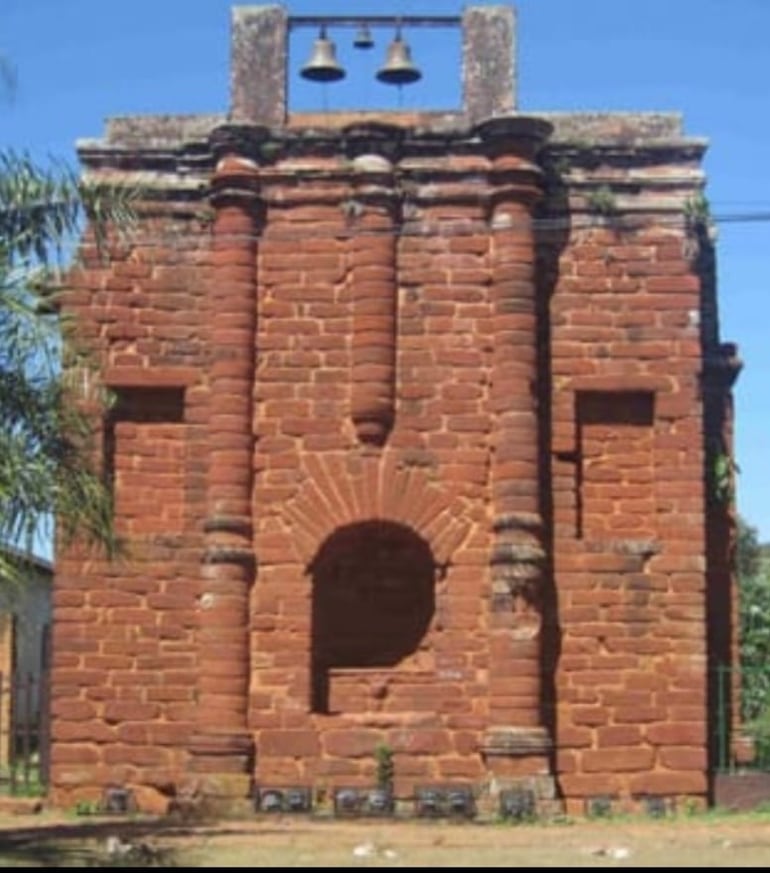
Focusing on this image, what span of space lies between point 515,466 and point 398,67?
12.7 feet

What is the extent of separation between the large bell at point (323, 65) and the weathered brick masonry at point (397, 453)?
1.05ft

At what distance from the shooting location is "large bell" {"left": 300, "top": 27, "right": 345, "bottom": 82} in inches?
663

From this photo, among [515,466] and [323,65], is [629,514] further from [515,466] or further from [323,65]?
[323,65]

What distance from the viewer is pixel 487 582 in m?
16.1

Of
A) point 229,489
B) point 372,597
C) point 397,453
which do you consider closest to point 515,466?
point 397,453

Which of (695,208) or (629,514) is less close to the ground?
(695,208)

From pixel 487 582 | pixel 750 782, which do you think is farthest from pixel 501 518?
pixel 750 782

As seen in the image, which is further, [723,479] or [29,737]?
[29,737]

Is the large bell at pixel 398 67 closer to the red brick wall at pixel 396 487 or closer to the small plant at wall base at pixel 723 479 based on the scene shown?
the red brick wall at pixel 396 487

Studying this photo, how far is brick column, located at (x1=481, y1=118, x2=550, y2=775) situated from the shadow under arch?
90 cm

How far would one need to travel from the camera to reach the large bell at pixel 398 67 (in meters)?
16.8

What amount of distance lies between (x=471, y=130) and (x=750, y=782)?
6433 mm

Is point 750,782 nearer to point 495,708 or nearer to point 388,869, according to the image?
point 495,708

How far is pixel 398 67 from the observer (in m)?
16.8
